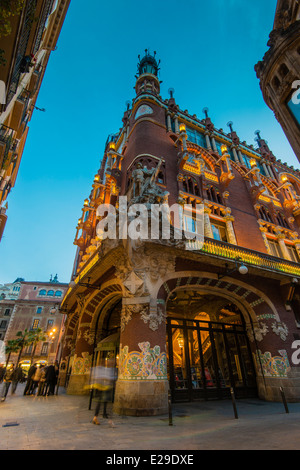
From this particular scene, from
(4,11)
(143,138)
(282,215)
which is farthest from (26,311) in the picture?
(4,11)

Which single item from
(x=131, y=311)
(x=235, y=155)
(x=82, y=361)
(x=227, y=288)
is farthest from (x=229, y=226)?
(x=82, y=361)

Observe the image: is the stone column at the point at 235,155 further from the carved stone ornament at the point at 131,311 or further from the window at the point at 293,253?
the carved stone ornament at the point at 131,311

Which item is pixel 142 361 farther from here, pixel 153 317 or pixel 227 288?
pixel 227 288

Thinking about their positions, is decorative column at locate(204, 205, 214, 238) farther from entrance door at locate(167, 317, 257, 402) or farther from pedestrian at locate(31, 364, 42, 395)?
pedestrian at locate(31, 364, 42, 395)

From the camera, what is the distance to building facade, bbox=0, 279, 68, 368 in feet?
149

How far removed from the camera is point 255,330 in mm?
13266

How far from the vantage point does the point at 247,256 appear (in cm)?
1326

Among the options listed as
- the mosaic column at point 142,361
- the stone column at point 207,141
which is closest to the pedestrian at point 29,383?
the mosaic column at point 142,361

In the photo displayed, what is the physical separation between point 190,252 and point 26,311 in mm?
50338

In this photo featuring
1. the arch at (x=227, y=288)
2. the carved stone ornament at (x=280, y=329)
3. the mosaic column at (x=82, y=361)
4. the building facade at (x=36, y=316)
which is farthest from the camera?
the building facade at (x=36, y=316)

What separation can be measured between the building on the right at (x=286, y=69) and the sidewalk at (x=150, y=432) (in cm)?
746

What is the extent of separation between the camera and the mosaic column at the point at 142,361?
28.0ft

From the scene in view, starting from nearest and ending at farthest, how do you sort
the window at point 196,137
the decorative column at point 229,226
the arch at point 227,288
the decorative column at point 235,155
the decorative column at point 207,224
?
the arch at point 227,288
the decorative column at point 207,224
the decorative column at point 229,226
the window at point 196,137
the decorative column at point 235,155
